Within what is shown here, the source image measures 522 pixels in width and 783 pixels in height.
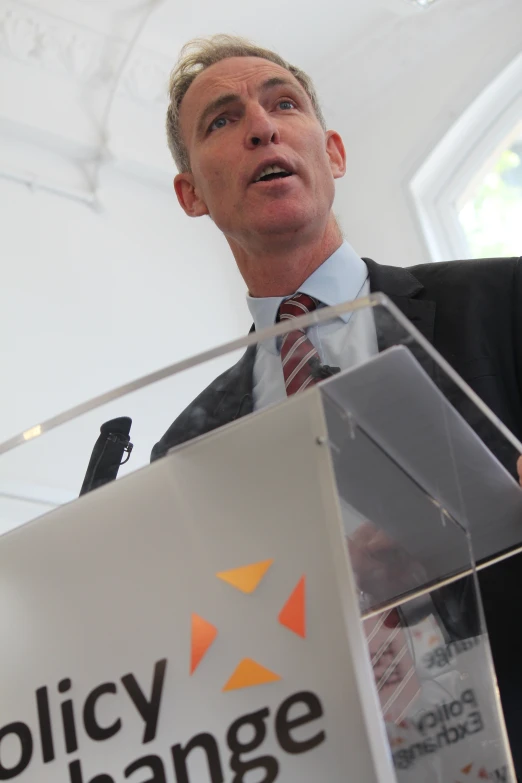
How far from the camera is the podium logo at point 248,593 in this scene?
502 millimetres

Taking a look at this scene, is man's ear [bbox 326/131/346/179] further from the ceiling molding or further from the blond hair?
the ceiling molding

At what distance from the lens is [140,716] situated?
1.76 ft

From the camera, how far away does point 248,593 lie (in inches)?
20.2

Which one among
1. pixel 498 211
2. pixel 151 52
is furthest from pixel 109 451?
pixel 151 52

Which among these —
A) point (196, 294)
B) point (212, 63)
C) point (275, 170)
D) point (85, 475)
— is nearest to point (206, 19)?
point (196, 294)

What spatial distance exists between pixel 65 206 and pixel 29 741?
2.98m

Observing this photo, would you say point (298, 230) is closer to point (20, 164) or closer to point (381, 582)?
point (381, 582)

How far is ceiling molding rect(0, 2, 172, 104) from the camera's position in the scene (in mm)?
3324

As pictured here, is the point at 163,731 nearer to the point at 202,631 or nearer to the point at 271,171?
the point at 202,631

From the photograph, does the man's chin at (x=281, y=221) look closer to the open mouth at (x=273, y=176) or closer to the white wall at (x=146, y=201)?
the open mouth at (x=273, y=176)

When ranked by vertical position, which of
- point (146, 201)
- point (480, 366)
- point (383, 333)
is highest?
point (146, 201)

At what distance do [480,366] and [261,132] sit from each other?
0.58 meters

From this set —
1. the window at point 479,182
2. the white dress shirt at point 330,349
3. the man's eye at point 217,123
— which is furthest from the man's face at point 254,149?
the window at point 479,182

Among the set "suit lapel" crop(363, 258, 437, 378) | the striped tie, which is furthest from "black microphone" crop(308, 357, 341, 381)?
"suit lapel" crop(363, 258, 437, 378)
